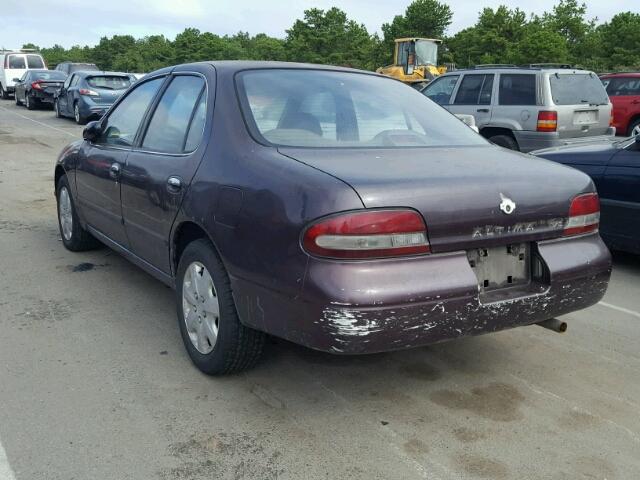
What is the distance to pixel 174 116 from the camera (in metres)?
4.09

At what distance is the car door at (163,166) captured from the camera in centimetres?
370

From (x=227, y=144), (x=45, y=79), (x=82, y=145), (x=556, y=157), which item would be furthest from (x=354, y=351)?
(x=45, y=79)

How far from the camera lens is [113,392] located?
3.40m

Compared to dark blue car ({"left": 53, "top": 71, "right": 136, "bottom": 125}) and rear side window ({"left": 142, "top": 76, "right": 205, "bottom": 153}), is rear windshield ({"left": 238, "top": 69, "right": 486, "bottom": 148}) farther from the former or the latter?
dark blue car ({"left": 53, "top": 71, "right": 136, "bottom": 125})

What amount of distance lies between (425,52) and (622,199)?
84.8 ft

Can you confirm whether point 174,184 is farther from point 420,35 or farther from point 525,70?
point 420,35

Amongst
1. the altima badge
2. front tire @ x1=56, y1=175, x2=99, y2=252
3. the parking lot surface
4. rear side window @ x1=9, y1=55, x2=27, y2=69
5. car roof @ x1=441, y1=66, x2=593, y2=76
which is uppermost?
rear side window @ x1=9, y1=55, x2=27, y2=69

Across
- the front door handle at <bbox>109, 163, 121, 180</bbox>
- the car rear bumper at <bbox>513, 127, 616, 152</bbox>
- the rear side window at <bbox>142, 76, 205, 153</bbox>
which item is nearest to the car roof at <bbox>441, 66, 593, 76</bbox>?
the car rear bumper at <bbox>513, 127, 616, 152</bbox>

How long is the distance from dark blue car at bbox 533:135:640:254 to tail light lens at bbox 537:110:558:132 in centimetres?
398

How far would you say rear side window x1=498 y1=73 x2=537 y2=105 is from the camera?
10.3 metres

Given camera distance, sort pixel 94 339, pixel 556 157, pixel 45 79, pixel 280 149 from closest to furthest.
→ pixel 280 149
pixel 94 339
pixel 556 157
pixel 45 79

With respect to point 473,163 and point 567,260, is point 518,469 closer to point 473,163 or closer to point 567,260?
point 567,260

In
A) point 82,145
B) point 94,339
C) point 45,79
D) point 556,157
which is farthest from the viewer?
point 45,79

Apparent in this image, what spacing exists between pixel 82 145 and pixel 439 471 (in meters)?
3.94
